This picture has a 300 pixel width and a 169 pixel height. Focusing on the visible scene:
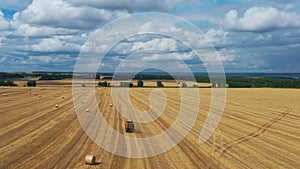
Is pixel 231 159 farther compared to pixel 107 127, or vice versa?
pixel 107 127

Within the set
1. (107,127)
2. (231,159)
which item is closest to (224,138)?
(231,159)

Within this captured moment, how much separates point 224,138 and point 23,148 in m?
11.9

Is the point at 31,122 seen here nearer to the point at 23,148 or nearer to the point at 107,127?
the point at 107,127

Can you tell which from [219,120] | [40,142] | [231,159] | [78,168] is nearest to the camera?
[78,168]

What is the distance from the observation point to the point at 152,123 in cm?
3112


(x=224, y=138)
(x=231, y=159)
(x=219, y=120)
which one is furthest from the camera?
(x=219, y=120)

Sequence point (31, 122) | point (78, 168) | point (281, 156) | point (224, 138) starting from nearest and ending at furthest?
point (78, 168), point (281, 156), point (224, 138), point (31, 122)

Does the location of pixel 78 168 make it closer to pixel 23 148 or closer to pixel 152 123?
pixel 23 148

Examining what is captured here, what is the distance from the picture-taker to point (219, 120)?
1336 inches

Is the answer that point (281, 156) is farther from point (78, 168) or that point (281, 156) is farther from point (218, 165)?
point (78, 168)

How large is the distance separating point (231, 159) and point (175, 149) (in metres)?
3.30

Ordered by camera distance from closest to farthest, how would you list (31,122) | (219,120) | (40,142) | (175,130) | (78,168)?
1. (78,168)
2. (40,142)
3. (175,130)
4. (31,122)
5. (219,120)

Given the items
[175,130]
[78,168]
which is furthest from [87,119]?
[78,168]

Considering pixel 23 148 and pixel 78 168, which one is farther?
pixel 23 148
